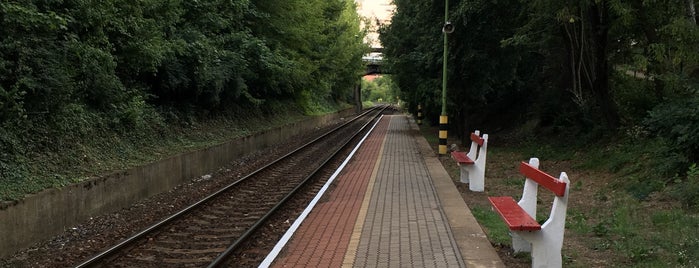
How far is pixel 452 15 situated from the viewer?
17.1 m

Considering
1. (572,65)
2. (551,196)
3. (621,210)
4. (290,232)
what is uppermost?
(572,65)

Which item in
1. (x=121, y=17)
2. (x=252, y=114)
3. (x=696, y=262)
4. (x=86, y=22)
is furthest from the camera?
(x=252, y=114)

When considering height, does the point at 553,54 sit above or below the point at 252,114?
above

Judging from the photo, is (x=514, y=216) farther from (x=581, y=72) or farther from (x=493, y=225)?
(x=581, y=72)

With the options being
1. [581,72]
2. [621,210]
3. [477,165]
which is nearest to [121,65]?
[477,165]

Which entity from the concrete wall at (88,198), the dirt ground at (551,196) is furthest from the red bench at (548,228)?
the concrete wall at (88,198)

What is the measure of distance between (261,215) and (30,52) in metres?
4.27

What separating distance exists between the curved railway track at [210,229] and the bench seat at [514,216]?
9.88 ft

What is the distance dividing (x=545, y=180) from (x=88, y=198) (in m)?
6.50

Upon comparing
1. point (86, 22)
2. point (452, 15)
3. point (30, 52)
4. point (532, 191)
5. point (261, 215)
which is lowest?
point (261, 215)

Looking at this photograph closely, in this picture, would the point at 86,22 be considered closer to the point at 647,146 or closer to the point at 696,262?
the point at 696,262

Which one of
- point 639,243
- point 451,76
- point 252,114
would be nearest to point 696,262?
point 639,243

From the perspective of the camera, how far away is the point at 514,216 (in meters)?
5.20

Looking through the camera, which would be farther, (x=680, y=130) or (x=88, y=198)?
(x=680, y=130)
